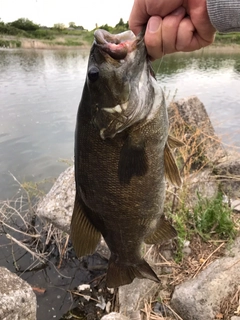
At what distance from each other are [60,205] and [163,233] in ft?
7.81

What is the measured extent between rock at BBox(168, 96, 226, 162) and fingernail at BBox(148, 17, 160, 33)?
3950 millimetres

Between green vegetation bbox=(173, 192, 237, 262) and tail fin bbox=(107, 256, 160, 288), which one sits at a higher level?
tail fin bbox=(107, 256, 160, 288)

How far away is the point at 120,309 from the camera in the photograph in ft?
12.0

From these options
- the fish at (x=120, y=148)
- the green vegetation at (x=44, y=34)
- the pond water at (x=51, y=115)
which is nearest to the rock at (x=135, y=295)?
the pond water at (x=51, y=115)

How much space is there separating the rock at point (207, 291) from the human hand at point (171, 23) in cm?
249

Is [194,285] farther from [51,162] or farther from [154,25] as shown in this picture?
[51,162]

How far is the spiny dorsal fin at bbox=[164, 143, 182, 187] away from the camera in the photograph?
2.00 meters

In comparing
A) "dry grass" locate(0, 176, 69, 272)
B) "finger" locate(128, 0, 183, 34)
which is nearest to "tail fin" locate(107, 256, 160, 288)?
"finger" locate(128, 0, 183, 34)

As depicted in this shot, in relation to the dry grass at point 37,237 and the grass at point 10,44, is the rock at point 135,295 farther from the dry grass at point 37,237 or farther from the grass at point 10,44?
the grass at point 10,44

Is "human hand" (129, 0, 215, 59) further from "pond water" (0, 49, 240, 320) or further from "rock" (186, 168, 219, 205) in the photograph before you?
"rock" (186, 168, 219, 205)

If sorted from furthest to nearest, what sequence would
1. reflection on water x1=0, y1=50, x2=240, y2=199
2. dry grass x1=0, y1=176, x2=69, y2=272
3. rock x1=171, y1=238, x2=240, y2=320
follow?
reflection on water x1=0, y1=50, x2=240, y2=199
dry grass x1=0, y1=176, x2=69, y2=272
rock x1=171, y1=238, x2=240, y2=320

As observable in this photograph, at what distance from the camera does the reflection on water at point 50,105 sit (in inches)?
317

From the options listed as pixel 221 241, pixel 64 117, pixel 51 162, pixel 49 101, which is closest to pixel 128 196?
pixel 221 241

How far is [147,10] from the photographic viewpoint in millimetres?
1721
